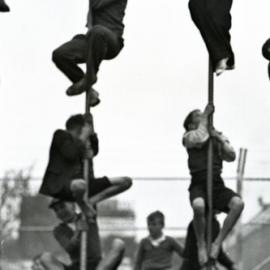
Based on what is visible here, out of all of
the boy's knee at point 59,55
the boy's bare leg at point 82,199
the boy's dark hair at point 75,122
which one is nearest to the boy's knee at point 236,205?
the boy's bare leg at point 82,199

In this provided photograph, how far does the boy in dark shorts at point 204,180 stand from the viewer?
53.0 feet

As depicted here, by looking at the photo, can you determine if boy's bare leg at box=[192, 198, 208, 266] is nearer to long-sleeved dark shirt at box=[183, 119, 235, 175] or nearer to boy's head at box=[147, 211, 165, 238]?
long-sleeved dark shirt at box=[183, 119, 235, 175]

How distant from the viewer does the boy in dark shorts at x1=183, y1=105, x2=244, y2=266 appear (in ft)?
53.0

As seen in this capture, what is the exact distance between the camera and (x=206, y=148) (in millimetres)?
16375

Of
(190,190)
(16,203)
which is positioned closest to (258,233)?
(16,203)

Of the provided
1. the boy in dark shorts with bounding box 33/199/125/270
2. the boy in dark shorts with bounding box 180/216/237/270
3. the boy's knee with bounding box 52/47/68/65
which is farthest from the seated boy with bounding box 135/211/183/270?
the boy's knee with bounding box 52/47/68/65

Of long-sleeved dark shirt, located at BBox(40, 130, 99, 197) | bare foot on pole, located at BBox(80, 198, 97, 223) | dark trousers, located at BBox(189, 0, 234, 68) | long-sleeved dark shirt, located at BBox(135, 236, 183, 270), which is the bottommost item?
long-sleeved dark shirt, located at BBox(135, 236, 183, 270)

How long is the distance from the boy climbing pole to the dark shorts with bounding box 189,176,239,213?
1293 mm

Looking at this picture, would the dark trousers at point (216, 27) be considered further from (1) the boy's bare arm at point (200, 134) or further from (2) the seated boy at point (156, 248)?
(2) the seated boy at point (156, 248)

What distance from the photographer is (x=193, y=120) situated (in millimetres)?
16562

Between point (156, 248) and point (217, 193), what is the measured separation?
1878mm

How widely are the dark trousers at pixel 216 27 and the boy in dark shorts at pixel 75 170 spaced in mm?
1457

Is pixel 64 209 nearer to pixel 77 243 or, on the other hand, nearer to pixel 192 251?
pixel 77 243

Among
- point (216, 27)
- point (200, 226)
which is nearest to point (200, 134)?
point (200, 226)
